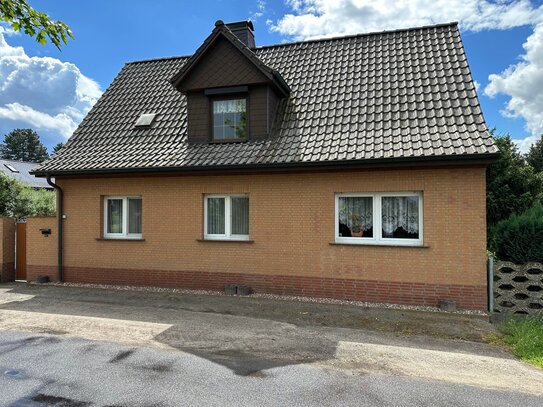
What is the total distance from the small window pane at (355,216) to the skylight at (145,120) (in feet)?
19.9

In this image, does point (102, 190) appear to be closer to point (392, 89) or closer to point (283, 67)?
point (283, 67)

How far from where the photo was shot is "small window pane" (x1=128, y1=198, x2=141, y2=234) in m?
10.6

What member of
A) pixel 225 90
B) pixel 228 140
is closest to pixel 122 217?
pixel 228 140

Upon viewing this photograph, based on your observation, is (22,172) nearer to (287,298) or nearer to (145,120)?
(145,120)

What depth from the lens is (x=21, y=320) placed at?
23.9 feet

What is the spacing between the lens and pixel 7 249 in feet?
38.2

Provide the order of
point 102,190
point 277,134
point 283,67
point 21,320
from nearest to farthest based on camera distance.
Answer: point 21,320
point 277,134
point 102,190
point 283,67

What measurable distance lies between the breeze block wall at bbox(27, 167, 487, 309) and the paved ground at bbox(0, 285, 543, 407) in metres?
0.81

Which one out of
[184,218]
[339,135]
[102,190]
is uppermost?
[339,135]

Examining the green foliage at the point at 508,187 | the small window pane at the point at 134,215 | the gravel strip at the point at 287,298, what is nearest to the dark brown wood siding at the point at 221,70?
the small window pane at the point at 134,215

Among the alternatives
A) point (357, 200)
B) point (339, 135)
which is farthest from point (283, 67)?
point (357, 200)

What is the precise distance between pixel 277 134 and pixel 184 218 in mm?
3140

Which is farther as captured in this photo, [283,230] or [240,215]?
[240,215]

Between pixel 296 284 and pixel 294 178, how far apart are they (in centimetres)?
242
